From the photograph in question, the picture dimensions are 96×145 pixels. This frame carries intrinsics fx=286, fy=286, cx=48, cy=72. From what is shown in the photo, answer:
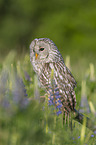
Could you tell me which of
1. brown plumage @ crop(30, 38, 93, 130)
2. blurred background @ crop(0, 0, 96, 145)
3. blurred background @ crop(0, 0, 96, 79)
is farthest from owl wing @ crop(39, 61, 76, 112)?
blurred background @ crop(0, 0, 96, 79)

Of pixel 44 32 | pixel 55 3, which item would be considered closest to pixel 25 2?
pixel 55 3

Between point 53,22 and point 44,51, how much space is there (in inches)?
545

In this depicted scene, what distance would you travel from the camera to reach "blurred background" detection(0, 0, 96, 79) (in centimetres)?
1742

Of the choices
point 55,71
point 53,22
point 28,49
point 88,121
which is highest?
point 53,22

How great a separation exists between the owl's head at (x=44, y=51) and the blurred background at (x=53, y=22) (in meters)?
10.6

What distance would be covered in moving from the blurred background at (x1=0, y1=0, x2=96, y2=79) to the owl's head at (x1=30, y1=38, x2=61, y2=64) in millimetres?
10625

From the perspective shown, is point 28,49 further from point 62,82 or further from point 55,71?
point 62,82

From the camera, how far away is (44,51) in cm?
399

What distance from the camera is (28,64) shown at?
4594mm

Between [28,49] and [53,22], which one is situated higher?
[53,22]

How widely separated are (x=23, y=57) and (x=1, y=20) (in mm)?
17344

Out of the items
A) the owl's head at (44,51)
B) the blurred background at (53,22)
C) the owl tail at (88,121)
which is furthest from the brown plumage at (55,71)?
the blurred background at (53,22)

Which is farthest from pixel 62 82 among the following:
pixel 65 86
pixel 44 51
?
pixel 44 51

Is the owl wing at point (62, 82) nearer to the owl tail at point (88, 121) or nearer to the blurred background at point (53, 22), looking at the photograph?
the owl tail at point (88, 121)
